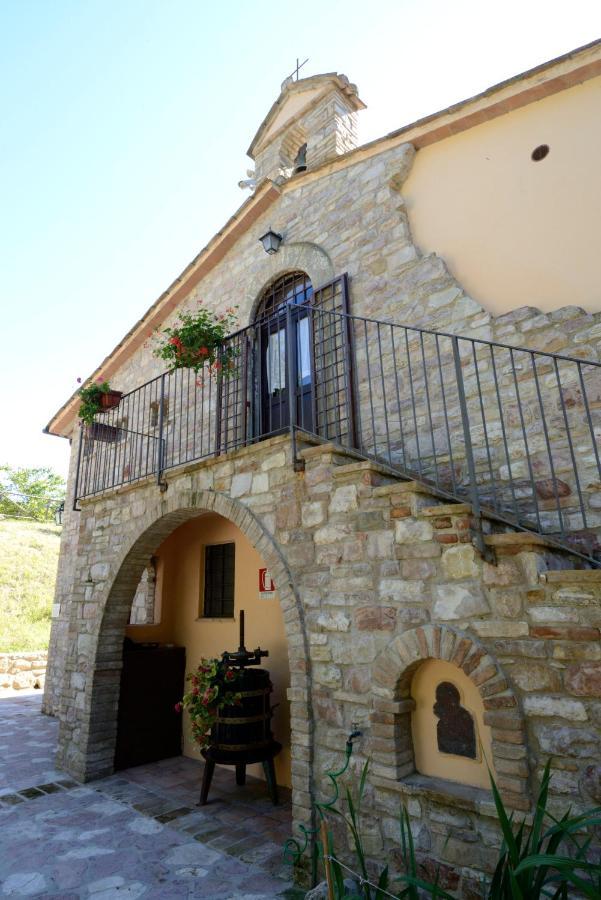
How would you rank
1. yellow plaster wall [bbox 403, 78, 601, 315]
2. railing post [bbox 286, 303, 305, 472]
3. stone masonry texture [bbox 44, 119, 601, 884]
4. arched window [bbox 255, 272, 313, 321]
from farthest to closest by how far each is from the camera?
1. arched window [bbox 255, 272, 313, 321]
2. yellow plaster wall [bbox 403, 78, 601, 315]
3. railing post [bbox 286, 303, 305, 472]
4. stone masonry texture [bbox 44, 119, 601, 884]

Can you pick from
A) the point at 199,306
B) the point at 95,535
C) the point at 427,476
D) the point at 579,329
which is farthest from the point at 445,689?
the point at 199,306

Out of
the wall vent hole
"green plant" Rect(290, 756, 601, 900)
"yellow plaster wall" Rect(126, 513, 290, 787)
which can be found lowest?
"green plant" Rect(290, 756, 601, 900)

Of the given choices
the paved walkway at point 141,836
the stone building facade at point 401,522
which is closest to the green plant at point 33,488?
the stone building facade at point 401,522

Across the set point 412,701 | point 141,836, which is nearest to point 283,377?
point 412,701

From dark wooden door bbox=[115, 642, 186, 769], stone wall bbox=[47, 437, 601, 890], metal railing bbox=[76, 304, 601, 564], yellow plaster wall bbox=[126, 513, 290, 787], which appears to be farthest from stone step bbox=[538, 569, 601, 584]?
dark wooden door bbox=[115, 642, 186, 769]

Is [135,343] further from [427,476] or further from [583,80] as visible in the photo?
[583,80]

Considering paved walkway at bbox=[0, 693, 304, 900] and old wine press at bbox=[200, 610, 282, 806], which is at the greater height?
old wine press at bbox=[200, 610, 282, 806]

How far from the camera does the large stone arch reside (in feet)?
21.1

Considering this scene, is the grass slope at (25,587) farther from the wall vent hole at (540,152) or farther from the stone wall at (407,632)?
the wall vent hole at (540,152)

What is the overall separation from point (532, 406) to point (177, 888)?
14.4 feet

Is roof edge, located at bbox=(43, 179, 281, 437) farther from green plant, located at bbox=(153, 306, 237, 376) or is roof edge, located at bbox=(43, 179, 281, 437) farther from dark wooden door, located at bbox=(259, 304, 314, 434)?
green plant, located at bbox=(153, 306, 237, 376)

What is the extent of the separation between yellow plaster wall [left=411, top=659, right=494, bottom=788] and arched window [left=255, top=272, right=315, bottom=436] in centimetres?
341

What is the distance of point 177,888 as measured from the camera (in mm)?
3621

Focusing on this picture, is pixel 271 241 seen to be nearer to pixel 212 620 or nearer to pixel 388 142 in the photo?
pixel 388 142
